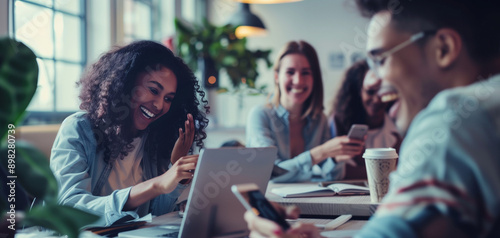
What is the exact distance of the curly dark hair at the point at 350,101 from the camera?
257 centimetres

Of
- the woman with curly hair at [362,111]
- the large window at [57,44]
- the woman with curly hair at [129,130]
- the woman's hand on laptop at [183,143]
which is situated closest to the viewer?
the woman with curly hair at [129,130]

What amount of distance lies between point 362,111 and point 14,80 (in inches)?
86.8

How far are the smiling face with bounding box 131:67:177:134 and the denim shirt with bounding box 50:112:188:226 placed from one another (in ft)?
0.58

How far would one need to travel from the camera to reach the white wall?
20.1ft

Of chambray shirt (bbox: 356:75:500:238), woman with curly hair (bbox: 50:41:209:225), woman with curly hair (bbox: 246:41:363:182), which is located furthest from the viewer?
woman with curly hair (bbox: 246:41:363:182)

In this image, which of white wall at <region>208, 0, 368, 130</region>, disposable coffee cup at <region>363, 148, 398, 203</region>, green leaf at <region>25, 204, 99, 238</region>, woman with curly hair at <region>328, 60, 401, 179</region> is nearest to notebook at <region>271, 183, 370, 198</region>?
disposable coffee cup at <region>363, 148, 398, 203</region>

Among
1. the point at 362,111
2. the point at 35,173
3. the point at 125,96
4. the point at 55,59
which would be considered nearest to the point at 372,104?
the point at 362,111

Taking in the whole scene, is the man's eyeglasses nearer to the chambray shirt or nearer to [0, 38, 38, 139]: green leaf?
the chambray shirt

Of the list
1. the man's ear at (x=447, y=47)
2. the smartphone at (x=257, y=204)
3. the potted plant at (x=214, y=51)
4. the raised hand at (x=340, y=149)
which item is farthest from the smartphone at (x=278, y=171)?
the potted plant at (x=214, y=51)

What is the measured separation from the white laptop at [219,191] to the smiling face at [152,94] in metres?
0.49

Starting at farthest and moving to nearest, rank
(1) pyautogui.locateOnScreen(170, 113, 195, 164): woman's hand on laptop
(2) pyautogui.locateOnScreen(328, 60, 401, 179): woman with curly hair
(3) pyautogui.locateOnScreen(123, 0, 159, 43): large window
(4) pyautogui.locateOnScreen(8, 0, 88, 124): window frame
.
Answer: (3) pyautogui.locateOnScreen(123, 0, 159, 43): large window
(4) pyautogui.locateOnScreen(8, 0, 88, 124): window frame
(2) pyautogui.locateOnScreen(328, 60, 401, 179): woman with curly hair
(1) pyautogui.locateOnScreen(170, 113, 195, 164): woman's hand on laptop

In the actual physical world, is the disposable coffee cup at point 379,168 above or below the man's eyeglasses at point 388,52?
below

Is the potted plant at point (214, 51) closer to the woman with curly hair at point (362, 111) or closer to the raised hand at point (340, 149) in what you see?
the woman with curly hair at point (362, 111)

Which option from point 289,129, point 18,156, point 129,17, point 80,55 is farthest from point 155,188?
point 129,17
